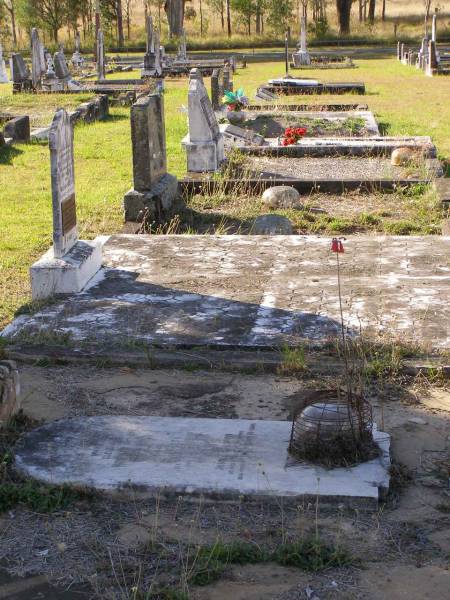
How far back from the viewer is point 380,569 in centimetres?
363

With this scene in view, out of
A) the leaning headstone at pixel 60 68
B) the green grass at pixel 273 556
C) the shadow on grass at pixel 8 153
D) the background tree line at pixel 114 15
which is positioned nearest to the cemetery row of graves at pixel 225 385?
the green grass at pixel 273 556

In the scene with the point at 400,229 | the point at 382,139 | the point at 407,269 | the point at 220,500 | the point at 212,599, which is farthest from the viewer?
the point at 382,139

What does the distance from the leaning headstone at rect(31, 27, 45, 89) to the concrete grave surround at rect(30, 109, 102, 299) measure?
58.0 feet

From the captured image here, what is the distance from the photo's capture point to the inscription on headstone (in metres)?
6.96

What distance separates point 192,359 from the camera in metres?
5.91

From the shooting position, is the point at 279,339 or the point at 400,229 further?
the point at 400,229

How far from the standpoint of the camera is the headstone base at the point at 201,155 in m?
12.3

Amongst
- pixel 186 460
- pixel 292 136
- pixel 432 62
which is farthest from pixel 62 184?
pixel 432 62

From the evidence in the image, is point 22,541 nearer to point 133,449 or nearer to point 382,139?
point 133,449

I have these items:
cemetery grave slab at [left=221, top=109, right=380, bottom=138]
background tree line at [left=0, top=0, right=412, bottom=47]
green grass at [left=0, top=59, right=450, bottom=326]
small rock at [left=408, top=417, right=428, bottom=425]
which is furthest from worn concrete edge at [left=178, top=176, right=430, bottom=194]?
background tree line at [left=0, top=0, right=412, bottom=47]

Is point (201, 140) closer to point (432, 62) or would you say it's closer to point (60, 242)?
point (60, 242)

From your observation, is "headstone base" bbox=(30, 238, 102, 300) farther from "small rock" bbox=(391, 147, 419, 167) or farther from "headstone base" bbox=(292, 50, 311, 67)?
"headstone base" bbox=(292, 50, 311, 67)

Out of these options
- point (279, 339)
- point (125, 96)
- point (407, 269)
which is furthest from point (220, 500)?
point (125, 96)

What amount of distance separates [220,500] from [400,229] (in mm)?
6008
